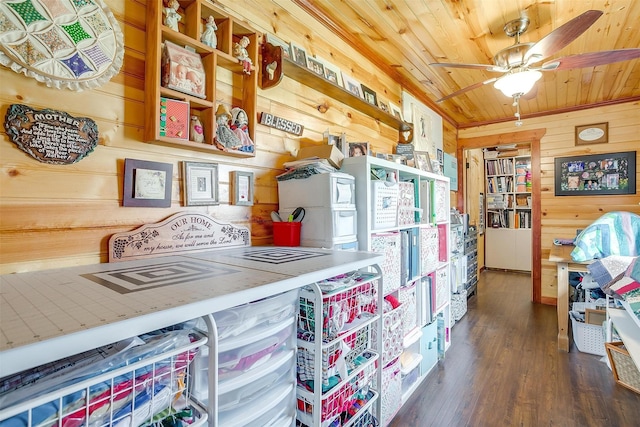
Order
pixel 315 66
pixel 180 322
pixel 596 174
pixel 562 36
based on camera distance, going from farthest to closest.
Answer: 1. pixel 596 174
2. pixel 315 66
3. pixel 562 36
4. pixel 180 322

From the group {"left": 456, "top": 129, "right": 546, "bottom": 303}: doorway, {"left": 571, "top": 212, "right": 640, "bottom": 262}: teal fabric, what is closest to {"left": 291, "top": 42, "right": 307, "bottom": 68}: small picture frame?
{"left": 571, "top": 212, "right": 640, "bottom": 262}: teal fabric

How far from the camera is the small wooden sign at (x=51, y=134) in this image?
91cm

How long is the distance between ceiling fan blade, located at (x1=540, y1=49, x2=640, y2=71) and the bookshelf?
4.27 meters

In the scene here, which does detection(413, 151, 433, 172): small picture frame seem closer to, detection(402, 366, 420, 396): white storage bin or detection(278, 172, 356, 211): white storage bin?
detection(278, 172, 356, 211): white storage bin

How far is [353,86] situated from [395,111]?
2.51 ft

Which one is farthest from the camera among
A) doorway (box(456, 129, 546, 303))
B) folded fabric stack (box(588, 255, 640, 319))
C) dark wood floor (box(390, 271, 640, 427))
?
doorway (box(456, 129, 546, 303))

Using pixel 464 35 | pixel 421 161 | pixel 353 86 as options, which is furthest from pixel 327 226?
pixel 464 35

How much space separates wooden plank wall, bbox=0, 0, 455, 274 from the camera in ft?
3.01

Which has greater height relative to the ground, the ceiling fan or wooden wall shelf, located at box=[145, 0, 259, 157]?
the ceiling fan

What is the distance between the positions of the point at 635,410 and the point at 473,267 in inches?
99.8

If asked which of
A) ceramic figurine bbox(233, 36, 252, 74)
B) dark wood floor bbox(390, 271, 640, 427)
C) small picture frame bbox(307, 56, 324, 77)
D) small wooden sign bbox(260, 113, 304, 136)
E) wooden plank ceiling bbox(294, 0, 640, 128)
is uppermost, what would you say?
wooden plank ceiling bbox(294, 0, 640, 128)

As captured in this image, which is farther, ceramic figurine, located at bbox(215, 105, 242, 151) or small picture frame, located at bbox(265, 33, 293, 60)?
small picture frame, located at bbox(265, 33, 293, 60)

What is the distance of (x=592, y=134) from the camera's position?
380cm

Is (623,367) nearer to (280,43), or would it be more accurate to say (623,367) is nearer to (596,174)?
(596,174)
